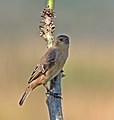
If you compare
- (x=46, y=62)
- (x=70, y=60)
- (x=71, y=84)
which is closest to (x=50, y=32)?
(x=46, y=62)

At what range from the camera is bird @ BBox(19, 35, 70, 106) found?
13.7 ft

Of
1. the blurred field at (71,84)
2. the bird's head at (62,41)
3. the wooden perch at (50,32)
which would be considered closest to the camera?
the wooden perch at (50,32)

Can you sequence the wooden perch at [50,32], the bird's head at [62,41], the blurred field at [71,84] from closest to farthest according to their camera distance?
the wooden perch at [50,32], the bird's head at [62,41], the blurred field at [71,84]

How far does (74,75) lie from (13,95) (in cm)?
166

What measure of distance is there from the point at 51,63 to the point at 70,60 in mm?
4543

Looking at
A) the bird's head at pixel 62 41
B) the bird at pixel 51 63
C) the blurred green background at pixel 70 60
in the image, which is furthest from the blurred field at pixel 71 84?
the bird's head at pixel 62 41

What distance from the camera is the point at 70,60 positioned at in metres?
8.87

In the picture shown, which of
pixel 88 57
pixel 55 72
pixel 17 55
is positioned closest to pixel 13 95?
pixel 17 55

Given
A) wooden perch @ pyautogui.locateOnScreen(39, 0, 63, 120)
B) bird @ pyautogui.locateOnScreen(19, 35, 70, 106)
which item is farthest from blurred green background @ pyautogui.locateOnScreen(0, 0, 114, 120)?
wooden perch @ pyautogui.locateOnScreen(39, 0, 63, 120)

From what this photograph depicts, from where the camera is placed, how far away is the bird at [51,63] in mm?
4187

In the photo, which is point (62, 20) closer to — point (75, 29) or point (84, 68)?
point (75, 29)

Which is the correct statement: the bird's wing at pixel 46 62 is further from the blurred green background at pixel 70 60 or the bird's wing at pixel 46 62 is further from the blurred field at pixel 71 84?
the blurred field at pixel 71 84

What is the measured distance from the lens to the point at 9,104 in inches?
268

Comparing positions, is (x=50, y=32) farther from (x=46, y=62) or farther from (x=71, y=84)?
(x=71, y=84)
